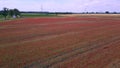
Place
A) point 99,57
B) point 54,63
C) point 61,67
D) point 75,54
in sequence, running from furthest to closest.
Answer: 1. point 75,54
2. point 99,57
3. point 54,63
4. point 61,67

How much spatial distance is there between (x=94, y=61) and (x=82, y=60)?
71 centimetres

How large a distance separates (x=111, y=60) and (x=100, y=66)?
1.81m

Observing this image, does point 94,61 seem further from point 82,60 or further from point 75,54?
point 75,54

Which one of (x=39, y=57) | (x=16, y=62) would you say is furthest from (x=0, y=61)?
(x=39, y=57)

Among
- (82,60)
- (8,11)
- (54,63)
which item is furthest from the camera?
(8,11)

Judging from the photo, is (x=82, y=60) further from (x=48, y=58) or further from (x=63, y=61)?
(x=48, y=58)

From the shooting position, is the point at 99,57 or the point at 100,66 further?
the point at 99,57

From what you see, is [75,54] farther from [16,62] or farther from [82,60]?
[16,62]

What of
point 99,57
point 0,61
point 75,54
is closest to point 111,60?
point 99,57

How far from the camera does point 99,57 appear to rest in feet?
45.5

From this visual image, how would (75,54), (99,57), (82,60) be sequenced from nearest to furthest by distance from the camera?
(82,60) < (99,57) < (75,54)

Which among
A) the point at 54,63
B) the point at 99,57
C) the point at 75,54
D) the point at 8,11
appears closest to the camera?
the point at 54,63

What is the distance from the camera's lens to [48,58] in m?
13.6

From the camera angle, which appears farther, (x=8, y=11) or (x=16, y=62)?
(x=8, y=11)
